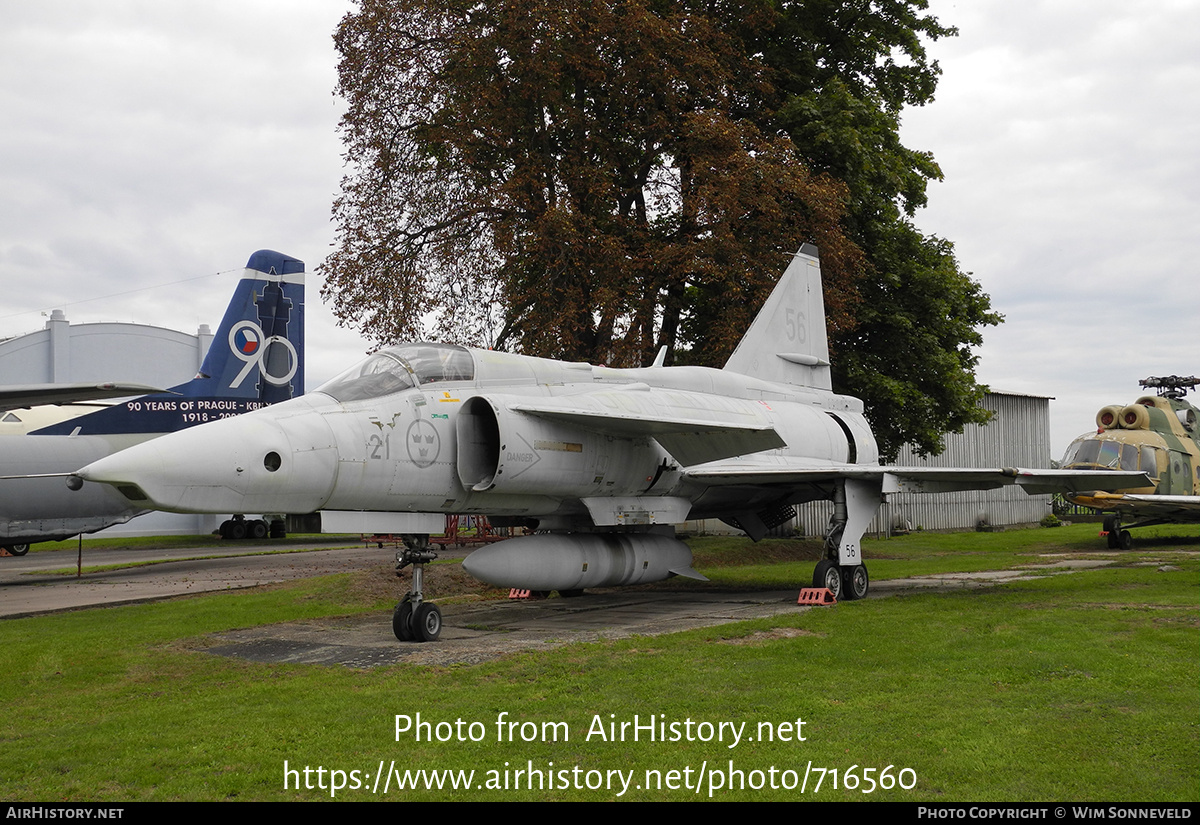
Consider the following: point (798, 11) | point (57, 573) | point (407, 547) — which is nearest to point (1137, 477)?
point (407, 547)

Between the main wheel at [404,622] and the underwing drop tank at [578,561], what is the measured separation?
86cm

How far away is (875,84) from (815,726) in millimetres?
20784

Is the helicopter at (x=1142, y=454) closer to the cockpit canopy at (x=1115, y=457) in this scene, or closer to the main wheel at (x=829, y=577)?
the cockpit canopy at (x=1115, y=457)

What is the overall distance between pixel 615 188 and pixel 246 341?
921cm

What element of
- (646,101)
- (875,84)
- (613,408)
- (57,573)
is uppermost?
(875,84)

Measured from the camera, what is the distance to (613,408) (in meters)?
11.3

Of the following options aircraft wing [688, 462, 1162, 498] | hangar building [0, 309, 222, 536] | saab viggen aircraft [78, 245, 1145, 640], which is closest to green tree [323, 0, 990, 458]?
saab viggen aircraft [78, 245, 1145, 640]

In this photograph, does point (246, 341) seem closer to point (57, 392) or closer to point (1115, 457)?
point (57, 392)

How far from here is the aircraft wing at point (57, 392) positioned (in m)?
14.6

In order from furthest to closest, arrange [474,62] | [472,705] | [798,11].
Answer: [798,11] → [474,62] → [472,705]

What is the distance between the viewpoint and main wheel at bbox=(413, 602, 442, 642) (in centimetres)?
960

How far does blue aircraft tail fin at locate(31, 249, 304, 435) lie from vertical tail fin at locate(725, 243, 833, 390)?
11.3 meters

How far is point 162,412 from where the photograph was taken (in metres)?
20.2

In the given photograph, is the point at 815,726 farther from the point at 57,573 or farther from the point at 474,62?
the point at 57,573
